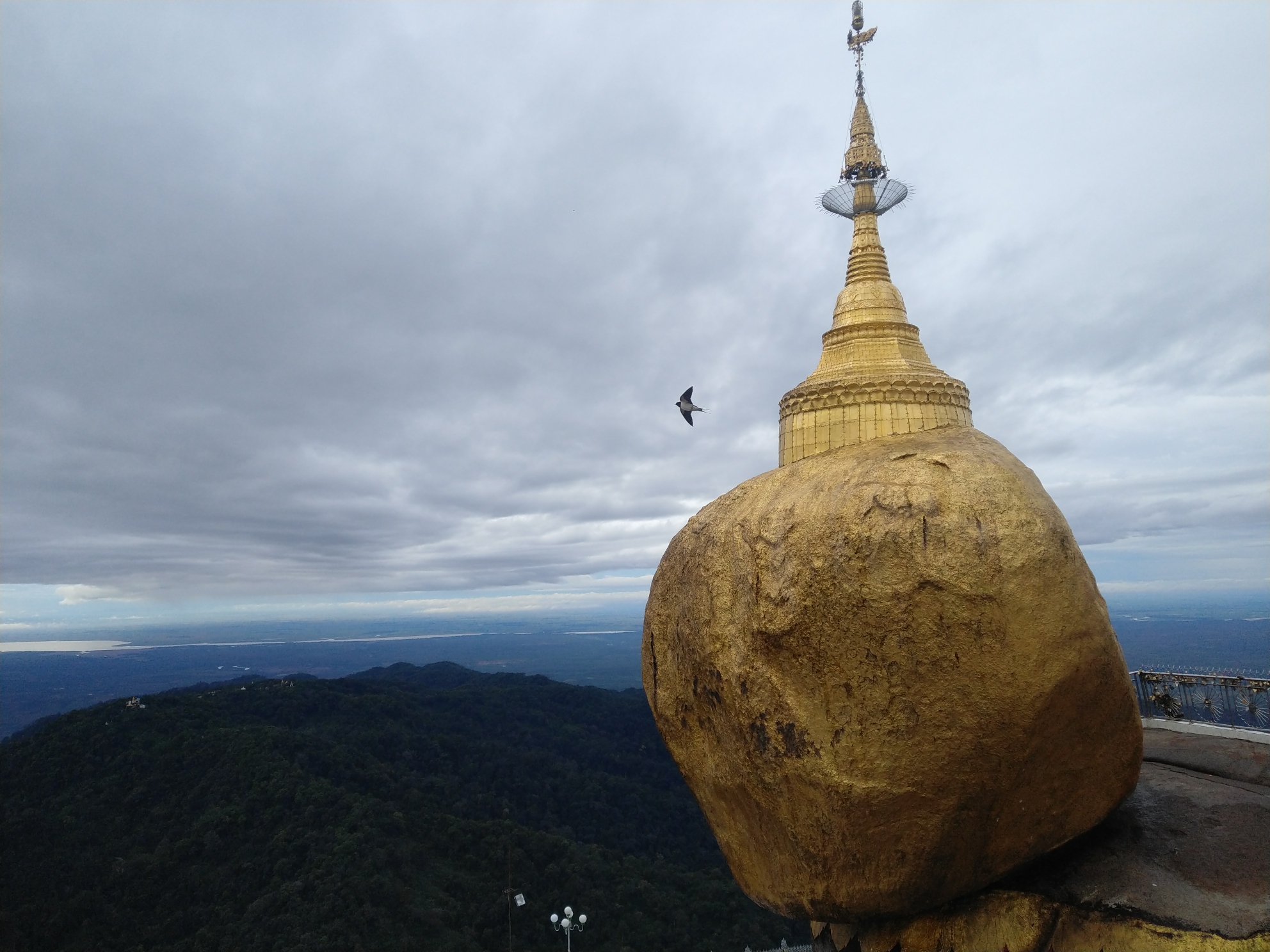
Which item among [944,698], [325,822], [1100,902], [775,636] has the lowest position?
[325,822]

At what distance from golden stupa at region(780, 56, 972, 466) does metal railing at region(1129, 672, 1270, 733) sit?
18.3 ft

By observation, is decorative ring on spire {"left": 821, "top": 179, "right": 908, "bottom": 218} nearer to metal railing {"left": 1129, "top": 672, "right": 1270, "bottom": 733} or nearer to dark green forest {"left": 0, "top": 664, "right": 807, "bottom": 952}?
metal railing {"left": 1129, "top": 672, "right": 1270, "bottom": 733}

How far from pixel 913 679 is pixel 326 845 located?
1627 inches

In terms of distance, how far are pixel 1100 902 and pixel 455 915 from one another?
36.7 m

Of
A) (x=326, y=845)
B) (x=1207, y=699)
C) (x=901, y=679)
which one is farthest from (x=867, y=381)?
(x=326, y=845)

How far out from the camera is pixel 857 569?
8.06 meters

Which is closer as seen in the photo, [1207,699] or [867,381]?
[867,381]

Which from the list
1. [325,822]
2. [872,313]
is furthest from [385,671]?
[872,313]

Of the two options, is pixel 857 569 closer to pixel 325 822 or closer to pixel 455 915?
pixel 455 915

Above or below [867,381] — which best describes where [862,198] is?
above

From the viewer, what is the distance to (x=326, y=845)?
39812 mm

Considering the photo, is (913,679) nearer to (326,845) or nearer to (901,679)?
(901,679)

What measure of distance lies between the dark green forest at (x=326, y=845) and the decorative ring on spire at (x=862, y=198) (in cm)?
2716

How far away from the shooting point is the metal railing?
12.1 m
